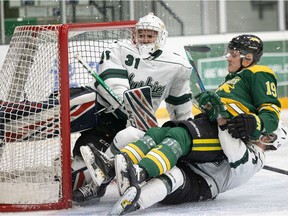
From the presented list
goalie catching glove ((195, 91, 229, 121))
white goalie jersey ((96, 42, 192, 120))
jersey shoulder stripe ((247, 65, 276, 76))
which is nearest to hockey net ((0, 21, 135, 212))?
white goalie jersey ((96, 42, 192, 120))

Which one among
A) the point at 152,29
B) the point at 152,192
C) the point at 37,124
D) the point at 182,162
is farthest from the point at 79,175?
the point at 152,29

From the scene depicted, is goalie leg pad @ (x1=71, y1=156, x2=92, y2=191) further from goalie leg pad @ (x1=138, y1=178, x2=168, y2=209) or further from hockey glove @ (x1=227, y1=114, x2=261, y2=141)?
hockey glove @ (x1=227, y1=114, x2=261, y2=141)

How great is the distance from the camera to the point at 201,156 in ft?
9.37

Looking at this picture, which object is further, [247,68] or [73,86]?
[73,86]

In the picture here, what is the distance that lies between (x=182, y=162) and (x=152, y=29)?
622 millimetres

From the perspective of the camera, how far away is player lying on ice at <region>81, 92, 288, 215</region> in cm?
262

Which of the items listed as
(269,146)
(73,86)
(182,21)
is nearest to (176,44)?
(182,21)

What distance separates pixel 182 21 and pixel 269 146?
4.12 metres

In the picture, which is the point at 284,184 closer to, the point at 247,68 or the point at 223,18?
the point at 247,68

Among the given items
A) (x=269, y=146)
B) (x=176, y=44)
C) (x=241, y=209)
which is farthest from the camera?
(x=176, y=44)

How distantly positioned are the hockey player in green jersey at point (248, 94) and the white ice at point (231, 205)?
25cm

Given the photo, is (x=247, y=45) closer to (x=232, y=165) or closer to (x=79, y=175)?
(x=232, y=165)

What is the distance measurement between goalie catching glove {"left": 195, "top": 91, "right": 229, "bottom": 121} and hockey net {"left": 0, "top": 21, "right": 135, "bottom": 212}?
48cm

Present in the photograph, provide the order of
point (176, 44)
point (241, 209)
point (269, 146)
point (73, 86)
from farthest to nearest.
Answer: point (176, 44)
point (73, 86)
point (269, 146)
point (241, 209)
